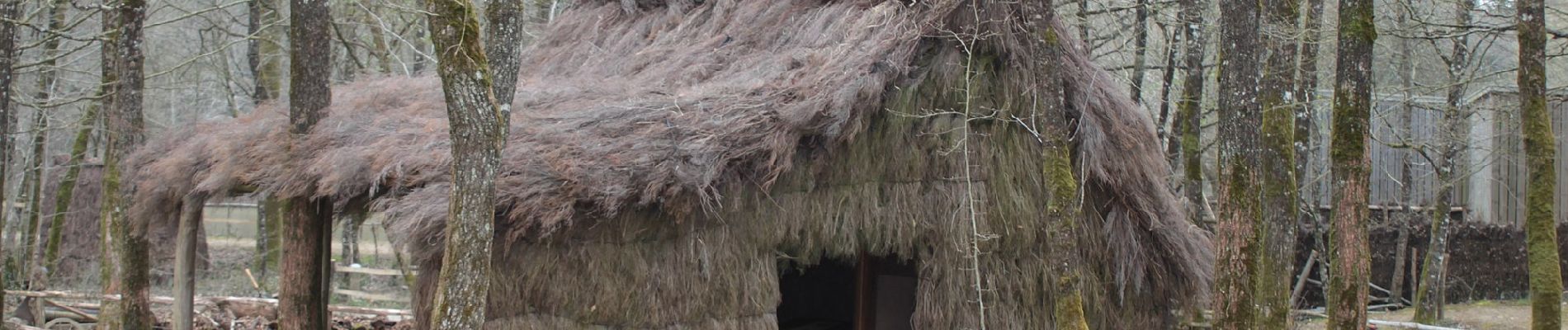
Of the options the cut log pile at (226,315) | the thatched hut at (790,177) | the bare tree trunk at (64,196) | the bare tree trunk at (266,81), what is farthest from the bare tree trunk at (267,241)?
the thatched hut at (790,177)

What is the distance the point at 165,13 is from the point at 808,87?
1735 centimetres

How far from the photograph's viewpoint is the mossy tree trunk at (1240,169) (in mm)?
7730

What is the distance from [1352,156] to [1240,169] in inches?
36.5

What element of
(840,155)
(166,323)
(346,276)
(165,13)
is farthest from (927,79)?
(165,13)

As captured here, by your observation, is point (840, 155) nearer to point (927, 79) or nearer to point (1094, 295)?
point (927, 79)

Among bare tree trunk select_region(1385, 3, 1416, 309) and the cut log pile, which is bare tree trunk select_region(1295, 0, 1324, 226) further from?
the cut log pile

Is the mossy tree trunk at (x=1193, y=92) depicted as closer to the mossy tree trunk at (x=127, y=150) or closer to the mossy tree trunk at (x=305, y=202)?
the mossy tree trunk at (x=305, y=202)

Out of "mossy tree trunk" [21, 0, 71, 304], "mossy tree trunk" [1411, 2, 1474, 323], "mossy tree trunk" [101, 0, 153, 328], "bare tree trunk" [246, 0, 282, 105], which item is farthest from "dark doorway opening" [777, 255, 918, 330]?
"mossy tree trunk" [21, 0, 71, 304]

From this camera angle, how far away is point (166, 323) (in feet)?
46.9

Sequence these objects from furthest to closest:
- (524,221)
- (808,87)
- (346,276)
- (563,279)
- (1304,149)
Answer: (346,276) < (1304,149) < (808,87) < (563,279) < (524,221)

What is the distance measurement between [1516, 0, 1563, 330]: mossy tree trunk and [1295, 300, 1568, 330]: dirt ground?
645 centimetres

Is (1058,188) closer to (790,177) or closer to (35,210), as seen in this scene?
(790,177)

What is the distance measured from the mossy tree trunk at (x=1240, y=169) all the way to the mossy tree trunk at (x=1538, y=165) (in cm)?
166

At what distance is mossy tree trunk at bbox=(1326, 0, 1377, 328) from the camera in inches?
317
